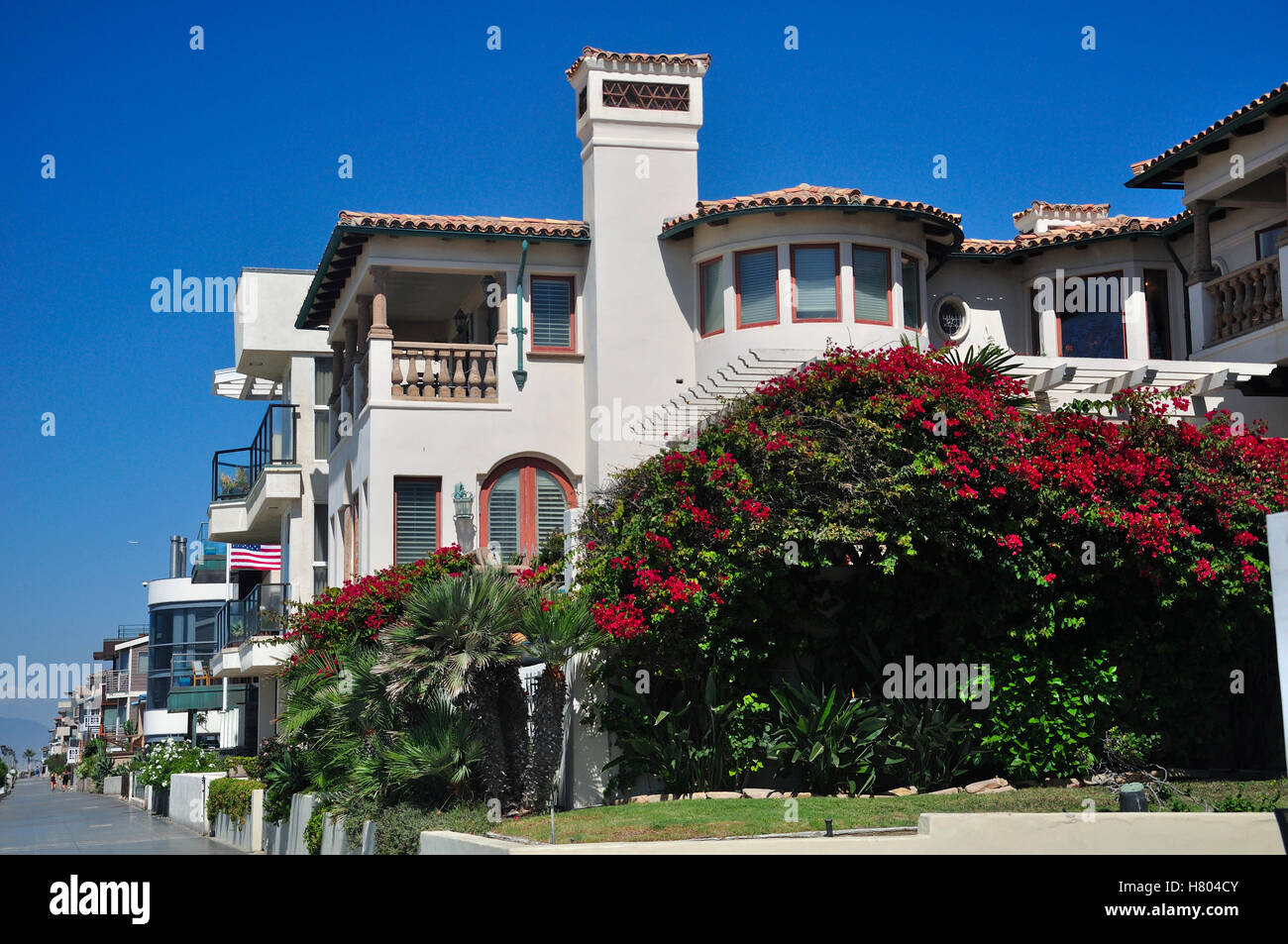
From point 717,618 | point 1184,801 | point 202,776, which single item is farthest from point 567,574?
point 202,776

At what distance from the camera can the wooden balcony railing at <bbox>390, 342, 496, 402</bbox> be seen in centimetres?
2592

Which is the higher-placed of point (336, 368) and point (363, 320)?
point (363, 320)

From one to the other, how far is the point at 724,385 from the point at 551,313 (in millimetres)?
4356

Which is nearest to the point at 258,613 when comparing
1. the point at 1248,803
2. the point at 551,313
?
the point at 551,313

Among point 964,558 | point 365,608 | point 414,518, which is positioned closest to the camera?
point 964,558

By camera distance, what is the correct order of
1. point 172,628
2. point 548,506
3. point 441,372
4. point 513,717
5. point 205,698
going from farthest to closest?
point 172,628
point 205,698
point 548,506
point 441,372
point 513,717

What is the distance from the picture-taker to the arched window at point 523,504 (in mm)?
26156

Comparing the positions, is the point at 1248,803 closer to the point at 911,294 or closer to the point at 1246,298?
the point at 1246,298

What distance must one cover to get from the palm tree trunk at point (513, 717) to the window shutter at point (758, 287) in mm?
9060

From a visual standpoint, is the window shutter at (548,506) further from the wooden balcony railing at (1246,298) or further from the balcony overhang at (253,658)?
the wooden balcony railing at (1246,298)

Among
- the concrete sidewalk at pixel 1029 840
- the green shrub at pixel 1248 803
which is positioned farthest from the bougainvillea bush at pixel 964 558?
the concrete sidewalk at pixel 1029 840

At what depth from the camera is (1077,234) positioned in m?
27.4

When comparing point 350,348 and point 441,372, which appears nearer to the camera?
point 441,372
